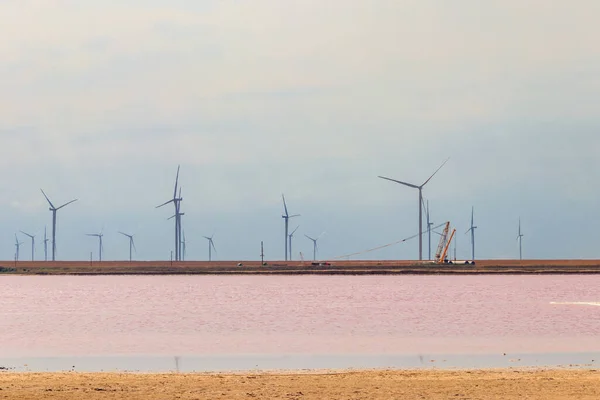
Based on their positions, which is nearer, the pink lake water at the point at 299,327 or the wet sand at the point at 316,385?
the wet sand at the point at 316,385

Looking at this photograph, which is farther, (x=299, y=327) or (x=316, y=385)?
(x=299, y=327)

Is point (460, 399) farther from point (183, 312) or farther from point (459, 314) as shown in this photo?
point (183, 312)

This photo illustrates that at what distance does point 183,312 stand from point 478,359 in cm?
4943

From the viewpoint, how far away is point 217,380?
34.9 metres

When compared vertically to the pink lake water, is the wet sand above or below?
below

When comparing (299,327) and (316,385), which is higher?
(299,327)

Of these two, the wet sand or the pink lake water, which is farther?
the pink lake water

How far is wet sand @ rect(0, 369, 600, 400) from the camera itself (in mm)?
30266

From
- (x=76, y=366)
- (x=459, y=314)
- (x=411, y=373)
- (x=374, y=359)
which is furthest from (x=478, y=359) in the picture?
(x=459, y=314)

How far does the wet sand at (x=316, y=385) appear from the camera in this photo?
30266mm

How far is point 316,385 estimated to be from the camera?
32938 mm

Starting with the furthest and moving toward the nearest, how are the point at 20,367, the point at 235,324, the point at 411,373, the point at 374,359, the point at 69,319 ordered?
the point at 69,319
the point at 235,324
the point at 374,359
the point at 20,367
the point at 411,373

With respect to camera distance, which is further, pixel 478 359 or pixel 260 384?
pixel 478 359

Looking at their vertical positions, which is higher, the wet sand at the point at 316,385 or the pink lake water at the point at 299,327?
the pink lake water at the point at 299,327
